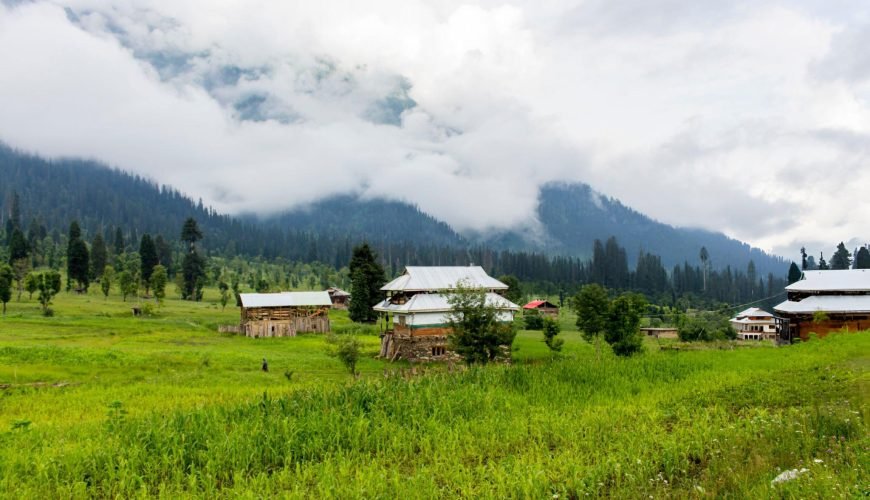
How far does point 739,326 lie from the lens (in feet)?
328

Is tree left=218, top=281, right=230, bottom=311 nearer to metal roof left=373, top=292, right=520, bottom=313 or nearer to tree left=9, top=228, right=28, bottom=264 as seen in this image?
tree left=9, top=228, right=28, bottom=264

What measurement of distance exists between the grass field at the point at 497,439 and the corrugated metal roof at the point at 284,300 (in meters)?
49.1

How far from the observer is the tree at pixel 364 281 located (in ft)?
242

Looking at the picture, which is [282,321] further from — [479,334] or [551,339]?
[479,334]

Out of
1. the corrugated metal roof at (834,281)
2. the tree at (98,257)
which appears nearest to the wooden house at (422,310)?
the corrugated metal roof at (834,281)

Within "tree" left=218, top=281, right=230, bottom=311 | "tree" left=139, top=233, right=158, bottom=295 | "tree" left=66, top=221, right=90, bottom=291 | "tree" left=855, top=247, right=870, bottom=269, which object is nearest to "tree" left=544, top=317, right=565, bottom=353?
"tree" left=218, top=281, right=230, bottom=311

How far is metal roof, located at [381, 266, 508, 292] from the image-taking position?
4812 cm

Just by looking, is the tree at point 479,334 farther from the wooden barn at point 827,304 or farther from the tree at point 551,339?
the wooden barn at point 827,304

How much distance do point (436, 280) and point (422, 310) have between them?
4.40 m

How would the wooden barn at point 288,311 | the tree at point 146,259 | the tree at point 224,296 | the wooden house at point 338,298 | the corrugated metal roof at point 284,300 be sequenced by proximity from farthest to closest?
the wooden house at point 338,298 < the tree at point 146,259 < the tree at point 224,296 < the corrugated metal roof at point 284,300 < the wooden barn at point 288,311

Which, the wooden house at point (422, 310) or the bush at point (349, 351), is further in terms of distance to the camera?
the wooden house at point (422, 310)

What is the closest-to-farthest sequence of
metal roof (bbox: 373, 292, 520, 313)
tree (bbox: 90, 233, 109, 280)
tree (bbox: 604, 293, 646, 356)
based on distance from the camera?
1. tree (bbox: 604, 293, 646, 356)
2. metal roof (bbox: 373, 292, 520, 313)
3. tree (bbox: 90, 233, 109, 280)

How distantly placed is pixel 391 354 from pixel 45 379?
83.7 ft

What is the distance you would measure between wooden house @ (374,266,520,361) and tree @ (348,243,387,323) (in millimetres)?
23655
